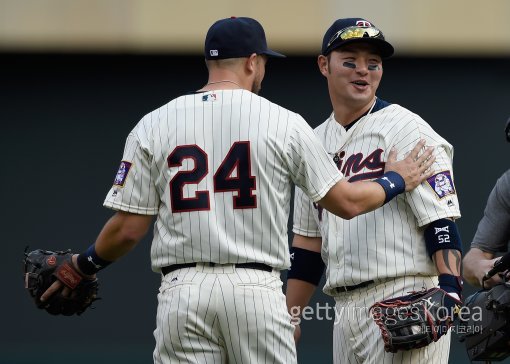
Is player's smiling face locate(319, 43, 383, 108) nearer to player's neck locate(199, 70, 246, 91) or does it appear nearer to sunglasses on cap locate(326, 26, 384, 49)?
sunglasses on cap locate(326, 26, 384, 49)

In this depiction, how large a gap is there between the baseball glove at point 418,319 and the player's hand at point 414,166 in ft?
1.44

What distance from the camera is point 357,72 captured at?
4520 millimetres

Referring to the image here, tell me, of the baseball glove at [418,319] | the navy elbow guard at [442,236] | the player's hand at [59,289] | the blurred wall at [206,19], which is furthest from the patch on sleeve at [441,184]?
the blurred wall at [206,19]

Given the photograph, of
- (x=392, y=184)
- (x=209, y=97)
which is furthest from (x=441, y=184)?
(x=209, y=97)

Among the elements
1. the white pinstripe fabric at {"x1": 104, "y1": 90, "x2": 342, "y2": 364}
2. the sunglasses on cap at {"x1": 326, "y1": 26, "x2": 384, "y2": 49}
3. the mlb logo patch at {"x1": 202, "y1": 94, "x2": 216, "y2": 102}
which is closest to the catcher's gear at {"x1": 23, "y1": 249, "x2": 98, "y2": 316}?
the white pinstripe fabric at {"x1": 104, "y1": 90, "x2": 342, "y2": 364}

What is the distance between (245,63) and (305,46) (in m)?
4.44

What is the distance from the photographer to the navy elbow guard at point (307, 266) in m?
4.80

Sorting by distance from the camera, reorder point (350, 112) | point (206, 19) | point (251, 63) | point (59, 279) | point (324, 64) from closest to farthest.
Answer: point (251, 63)
point (59, 279)
point (350, 112)
point (324, 64)
point (206, 19)

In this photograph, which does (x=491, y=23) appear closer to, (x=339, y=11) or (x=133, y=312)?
(x=339, y=11)

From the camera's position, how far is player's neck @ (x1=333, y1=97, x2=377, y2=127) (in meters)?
4.58

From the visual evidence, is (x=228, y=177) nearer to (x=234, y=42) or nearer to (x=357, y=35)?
(x=234, y=42)

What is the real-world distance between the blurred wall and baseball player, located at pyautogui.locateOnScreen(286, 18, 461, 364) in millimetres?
3676

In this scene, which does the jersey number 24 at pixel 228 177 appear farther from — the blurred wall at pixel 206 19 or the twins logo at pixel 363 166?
the blurred wall at pixel 206 19

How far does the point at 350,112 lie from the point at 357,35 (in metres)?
0.35
